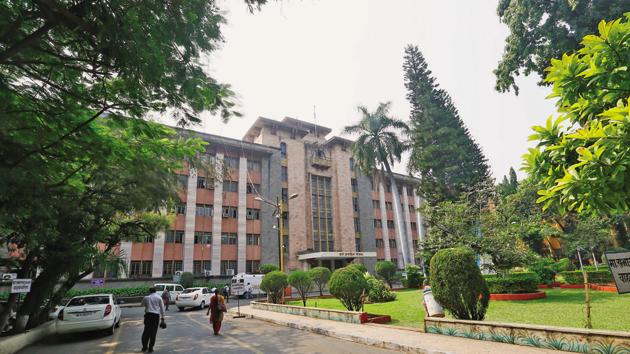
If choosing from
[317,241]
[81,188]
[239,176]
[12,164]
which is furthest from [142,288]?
[12,164]

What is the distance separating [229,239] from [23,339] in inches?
1019

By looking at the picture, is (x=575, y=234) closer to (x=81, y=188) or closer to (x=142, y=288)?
(x=81, y=188)

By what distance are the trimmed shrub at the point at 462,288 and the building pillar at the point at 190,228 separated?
28519mm

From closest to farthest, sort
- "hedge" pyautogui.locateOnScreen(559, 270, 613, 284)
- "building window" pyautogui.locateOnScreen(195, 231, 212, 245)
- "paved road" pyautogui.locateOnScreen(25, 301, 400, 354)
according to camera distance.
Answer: "paved road" pyautogui.locateOnScreen(25, 301, 400, 354)
"hedge" pyautogui.locateOnScreen(559, 270, 613, 284)
"building window" pyautogui.locateOnScreen(195, 231, 212, 245)

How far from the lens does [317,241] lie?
4109cm

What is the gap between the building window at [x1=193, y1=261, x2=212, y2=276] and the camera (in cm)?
3289

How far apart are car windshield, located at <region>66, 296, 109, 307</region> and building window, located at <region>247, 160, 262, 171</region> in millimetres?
28188

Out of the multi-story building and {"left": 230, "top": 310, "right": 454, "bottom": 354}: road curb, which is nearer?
{"left": 230, "top": 310, "right": 454, "bottom": 354}: road curb

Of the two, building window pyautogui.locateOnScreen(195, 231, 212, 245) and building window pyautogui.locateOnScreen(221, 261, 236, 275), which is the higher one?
building window pyautogui.locateOnScreen(195, 231, 212, 245)

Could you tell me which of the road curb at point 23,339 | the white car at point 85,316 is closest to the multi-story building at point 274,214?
the road curb at point 23,339

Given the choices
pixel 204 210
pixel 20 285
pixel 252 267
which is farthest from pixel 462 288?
pixel 204 210

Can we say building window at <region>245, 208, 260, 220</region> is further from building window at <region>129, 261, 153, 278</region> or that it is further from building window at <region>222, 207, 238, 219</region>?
building window at <region>129, 261, 153, 278</region>

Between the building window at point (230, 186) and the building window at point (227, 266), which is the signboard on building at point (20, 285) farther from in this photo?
the building window at point (230, 186)

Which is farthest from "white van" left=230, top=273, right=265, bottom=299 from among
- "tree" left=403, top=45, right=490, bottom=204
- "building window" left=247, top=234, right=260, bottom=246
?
"tree" left=403, top=45, right=490, bottom=204
